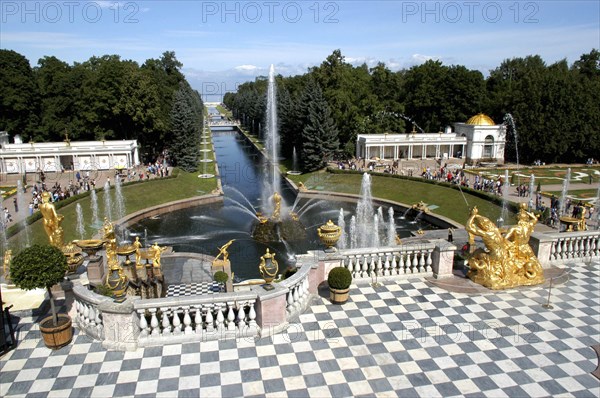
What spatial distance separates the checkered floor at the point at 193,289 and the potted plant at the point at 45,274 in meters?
6.64

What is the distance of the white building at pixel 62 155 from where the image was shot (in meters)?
54.2

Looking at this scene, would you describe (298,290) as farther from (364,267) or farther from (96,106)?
(96,106)

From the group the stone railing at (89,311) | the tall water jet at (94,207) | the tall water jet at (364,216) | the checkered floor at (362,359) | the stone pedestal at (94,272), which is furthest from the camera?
the tall water jet at (94,207)

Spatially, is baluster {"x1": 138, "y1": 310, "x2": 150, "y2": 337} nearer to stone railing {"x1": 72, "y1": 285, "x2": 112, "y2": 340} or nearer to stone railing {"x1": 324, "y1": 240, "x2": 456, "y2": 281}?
stone railing {"x1": 72, "y1": 285, "x2": 112, "y2": 340}

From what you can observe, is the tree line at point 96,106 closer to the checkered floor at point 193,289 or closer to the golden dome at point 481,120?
the golden dome at point 481,120

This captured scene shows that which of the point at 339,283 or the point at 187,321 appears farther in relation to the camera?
the point at 339,283

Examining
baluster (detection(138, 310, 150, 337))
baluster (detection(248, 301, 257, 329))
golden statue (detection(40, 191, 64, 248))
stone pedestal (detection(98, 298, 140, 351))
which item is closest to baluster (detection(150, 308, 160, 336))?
baluster (detection(138, 310, 150, 337))

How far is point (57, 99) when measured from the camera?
61.0 metres

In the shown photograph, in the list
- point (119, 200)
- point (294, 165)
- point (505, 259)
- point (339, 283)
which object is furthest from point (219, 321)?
point (294, 165)

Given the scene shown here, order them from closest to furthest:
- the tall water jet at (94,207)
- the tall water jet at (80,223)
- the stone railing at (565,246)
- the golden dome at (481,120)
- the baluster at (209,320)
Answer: the baluster at (209,320), the stone railing at (565,246), the tall water jet at (80,223), the tall water jet at (94,207), the golden dome at (481,120)

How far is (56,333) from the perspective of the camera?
36.7ft

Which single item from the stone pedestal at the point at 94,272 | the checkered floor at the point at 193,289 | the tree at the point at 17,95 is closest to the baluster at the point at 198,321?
the stone pedestal at the point at 94,272

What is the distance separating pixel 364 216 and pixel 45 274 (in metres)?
31.1

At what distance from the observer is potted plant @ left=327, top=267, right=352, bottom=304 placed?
A: 516 inches
